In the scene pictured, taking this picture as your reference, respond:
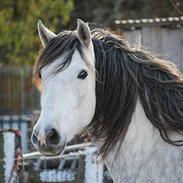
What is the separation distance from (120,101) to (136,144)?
11.7 inches

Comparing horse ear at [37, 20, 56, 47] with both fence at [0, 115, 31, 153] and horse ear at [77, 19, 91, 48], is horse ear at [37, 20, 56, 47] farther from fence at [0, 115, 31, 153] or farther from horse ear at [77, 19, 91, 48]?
fence at [0, 115, 31, 153]

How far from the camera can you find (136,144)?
426cm

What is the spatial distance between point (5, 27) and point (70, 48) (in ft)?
42.2

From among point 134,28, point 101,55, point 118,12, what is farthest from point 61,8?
point 101,55

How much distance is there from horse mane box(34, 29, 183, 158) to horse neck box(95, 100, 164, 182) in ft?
0.13

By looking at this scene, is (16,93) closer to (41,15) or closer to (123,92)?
(41,15)

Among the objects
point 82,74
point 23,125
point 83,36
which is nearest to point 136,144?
point 82,74

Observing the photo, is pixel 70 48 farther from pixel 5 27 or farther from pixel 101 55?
pixel 5 27

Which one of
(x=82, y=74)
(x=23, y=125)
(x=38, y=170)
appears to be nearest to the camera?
(x=82, y=74)

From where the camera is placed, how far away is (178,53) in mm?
8336

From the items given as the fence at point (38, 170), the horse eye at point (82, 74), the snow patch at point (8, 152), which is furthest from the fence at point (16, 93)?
the horse eye at point (82, 74)

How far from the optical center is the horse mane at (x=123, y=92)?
4.22m

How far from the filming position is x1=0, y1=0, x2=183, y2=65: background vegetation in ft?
50.8

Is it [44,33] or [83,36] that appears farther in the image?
[44,33]
